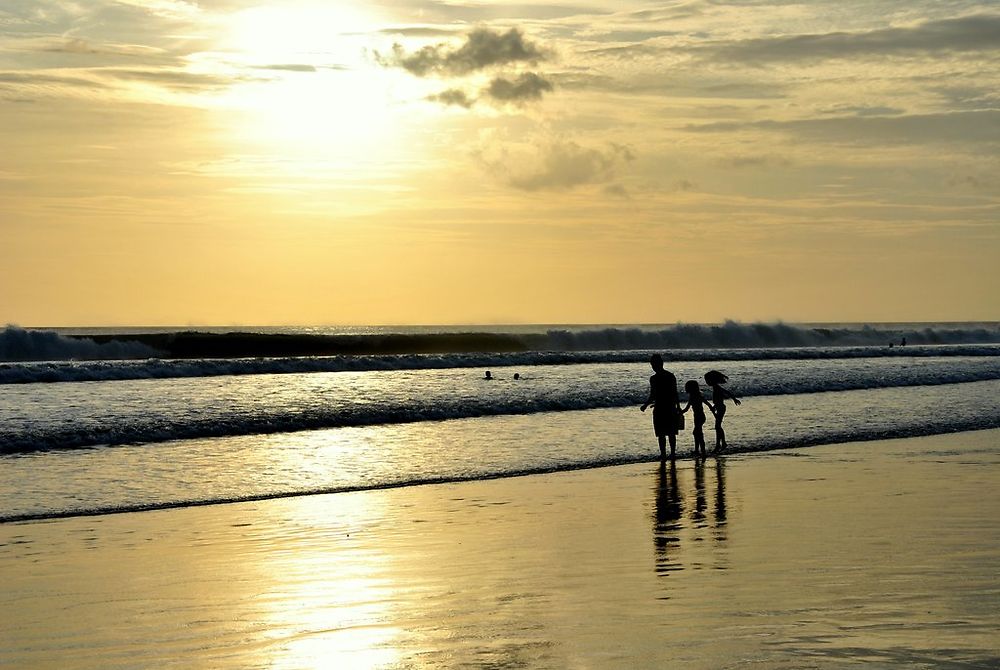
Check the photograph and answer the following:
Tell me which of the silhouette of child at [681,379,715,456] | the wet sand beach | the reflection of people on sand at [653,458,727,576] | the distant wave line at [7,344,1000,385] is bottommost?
the reflection of people on sand at [653,458,727,576]

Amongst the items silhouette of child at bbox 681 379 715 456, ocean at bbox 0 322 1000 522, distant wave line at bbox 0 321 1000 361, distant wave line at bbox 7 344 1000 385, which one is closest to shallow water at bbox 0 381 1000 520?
ocean at bbox 0 322 1000 522

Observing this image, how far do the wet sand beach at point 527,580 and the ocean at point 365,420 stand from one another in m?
2.48

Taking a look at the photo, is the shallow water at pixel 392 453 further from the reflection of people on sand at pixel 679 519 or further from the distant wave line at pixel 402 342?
the distant wave line at pixel 402 342

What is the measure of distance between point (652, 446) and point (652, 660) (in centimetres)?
1575

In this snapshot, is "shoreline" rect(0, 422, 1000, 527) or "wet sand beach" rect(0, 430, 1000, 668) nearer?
"wet sand beach" rect(0, 430, 1000, 668)

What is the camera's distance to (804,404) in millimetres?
34156

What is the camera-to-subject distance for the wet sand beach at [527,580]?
772cm

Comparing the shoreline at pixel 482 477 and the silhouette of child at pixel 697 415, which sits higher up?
the silhouette of child at pixel 697 415

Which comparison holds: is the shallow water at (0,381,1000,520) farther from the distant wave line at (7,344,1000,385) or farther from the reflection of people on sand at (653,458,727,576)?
the distant wave line at (7,344,1000,385)

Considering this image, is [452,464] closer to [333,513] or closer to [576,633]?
[333,513]

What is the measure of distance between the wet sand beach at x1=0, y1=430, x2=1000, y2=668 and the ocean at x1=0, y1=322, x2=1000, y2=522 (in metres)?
2.48

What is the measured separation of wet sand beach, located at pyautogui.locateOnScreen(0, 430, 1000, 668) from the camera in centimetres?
772

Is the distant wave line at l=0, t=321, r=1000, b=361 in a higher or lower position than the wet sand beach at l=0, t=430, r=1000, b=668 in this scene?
higher

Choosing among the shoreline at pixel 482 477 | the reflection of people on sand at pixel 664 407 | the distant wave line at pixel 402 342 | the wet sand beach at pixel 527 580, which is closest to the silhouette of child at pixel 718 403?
the shoreline at pixel 482 477
